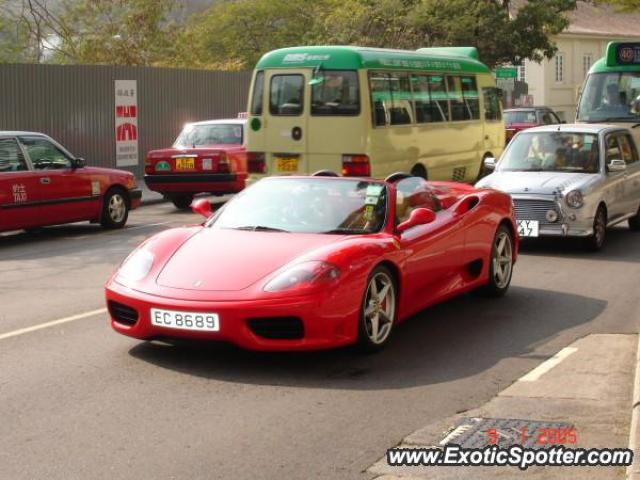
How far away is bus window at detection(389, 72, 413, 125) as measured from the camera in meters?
18.0

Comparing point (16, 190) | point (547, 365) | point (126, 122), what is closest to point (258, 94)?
point (16, 190)

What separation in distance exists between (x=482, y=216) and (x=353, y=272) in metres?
2.76

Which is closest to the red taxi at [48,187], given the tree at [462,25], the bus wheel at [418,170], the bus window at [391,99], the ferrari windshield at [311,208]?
the bus window at [391,99]

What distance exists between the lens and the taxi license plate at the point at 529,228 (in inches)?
526

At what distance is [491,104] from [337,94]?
19.9 ft

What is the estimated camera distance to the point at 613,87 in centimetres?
2095

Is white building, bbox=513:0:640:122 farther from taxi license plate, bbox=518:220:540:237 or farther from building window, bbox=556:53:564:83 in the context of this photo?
taxi license plate, bbox=518:220:540:237

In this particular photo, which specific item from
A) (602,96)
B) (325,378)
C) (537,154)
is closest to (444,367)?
(325,378)

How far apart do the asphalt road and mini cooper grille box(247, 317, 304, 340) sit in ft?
0.81

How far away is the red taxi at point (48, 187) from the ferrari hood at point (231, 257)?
7.23m

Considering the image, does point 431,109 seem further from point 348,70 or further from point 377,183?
point 377,183

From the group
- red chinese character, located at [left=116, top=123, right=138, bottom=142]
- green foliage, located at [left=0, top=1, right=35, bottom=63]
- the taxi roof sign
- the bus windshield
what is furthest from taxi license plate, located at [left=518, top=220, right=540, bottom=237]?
red chinese character, located at [left=116, top=123, right=138, bottom=142]

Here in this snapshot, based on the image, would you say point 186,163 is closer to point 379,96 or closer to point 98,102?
point 379,96

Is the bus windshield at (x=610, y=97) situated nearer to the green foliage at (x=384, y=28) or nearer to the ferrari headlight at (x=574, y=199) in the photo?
the ferrari headlight at (x=574, y=199)
